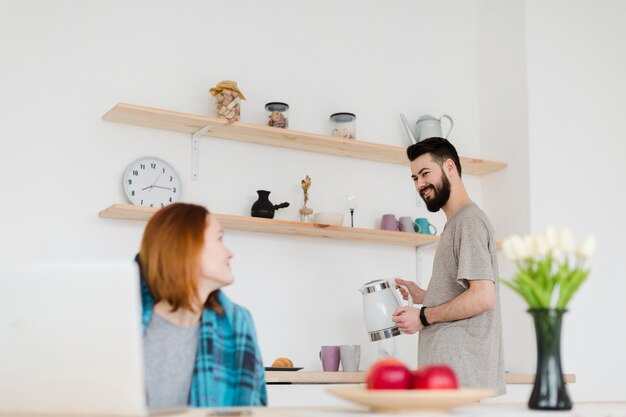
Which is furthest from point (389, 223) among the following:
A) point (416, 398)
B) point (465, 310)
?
point (416, 398)

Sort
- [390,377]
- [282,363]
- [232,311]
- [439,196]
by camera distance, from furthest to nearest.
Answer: [282,363] < [439,196] < [232,311] < [390,377]

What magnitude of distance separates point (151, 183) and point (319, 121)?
911 millimetres

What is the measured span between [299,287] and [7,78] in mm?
1504

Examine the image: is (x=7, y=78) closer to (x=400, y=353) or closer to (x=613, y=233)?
(x=400, y=353)

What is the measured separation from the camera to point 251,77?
3699 millimetres

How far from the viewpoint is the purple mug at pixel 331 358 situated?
132 inches

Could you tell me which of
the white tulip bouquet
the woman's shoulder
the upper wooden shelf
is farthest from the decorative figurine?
the white tulip bouquet

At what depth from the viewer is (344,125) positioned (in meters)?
3.74

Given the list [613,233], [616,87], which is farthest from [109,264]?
[616,87]

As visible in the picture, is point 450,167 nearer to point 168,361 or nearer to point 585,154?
point 585,154

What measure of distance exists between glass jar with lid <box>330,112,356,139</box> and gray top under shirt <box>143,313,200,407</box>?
2.05 metres

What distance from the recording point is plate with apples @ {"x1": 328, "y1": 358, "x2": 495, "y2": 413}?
4.43 feet

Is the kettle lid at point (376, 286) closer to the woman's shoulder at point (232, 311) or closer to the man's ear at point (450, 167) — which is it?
the man's ear at point (450, 167)

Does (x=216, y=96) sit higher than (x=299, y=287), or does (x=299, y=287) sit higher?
(x=216, y=96)
